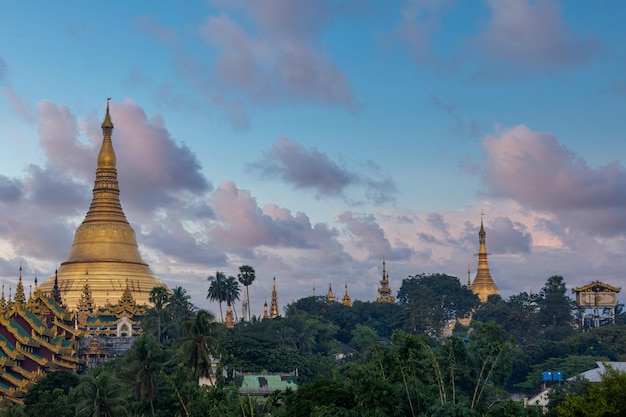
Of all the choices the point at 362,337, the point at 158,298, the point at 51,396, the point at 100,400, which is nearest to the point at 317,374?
the point at 158,298

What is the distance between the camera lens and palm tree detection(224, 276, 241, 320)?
14000 centimetres

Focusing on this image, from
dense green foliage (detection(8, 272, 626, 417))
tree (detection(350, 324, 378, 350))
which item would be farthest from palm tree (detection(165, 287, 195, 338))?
tree (detection(350, 324, 378, 350))

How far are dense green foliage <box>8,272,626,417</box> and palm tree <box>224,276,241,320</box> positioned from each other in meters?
0.13

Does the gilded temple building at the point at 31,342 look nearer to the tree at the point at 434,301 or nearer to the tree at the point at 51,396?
the tree at the point at 51,396

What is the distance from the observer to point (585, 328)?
17350 cm

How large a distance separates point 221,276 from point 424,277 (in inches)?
2469

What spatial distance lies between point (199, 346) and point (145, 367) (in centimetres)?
438

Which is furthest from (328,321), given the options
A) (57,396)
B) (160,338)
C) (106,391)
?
(106,391)

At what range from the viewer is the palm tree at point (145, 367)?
246ft

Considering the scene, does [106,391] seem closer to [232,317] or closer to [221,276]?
[221,276]

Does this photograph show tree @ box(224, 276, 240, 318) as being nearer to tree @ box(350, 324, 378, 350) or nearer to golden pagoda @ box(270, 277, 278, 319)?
tree @ box(350, 324, 378, 350)

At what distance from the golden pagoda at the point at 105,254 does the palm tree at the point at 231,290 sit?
11021mm

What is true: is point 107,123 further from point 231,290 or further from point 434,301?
point 434,301

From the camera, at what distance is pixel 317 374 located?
11162 centimetres
